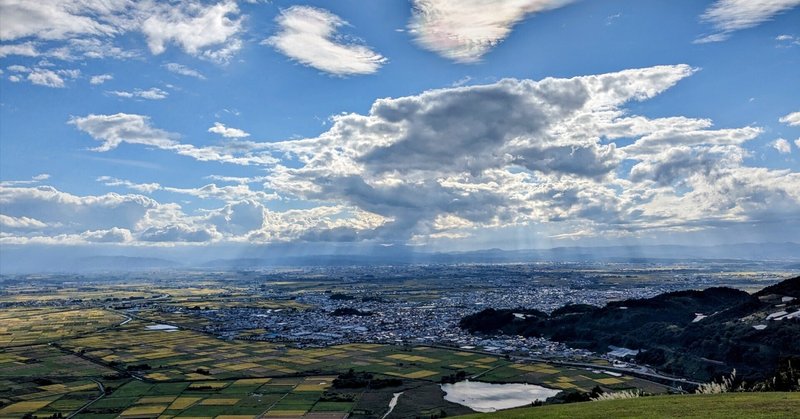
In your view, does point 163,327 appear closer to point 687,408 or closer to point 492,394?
point 492,394

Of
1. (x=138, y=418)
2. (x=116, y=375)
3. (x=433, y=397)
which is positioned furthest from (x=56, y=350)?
(x=433, y=397)

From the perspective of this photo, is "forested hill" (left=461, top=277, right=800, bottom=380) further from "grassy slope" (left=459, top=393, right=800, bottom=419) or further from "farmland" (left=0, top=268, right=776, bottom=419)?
"grassy slope" (left=459, top=393, right=800, bottom=419)

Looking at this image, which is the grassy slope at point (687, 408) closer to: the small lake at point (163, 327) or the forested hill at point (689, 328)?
the forested hill at point (689, 328)

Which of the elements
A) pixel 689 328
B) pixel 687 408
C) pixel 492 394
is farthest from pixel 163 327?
pixel 687 408

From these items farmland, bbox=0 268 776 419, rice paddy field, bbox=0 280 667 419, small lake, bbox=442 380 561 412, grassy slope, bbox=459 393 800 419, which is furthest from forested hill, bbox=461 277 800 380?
grassy slope, bbox=459 393 800 419

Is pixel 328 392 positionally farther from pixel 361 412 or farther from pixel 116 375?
pixel 116 375

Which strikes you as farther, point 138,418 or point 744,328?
point 744,328
